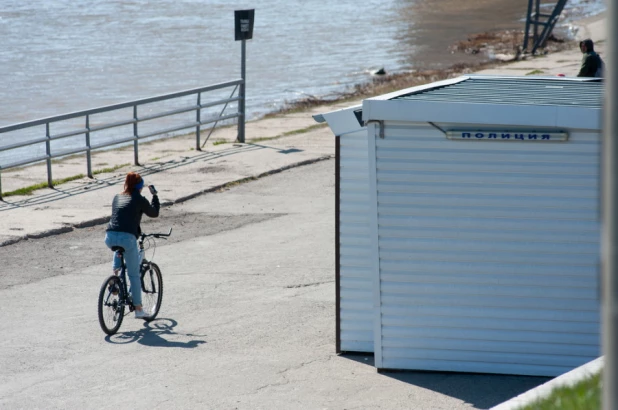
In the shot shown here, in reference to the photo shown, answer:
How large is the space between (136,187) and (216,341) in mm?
1630

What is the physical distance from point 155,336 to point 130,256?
796 mm

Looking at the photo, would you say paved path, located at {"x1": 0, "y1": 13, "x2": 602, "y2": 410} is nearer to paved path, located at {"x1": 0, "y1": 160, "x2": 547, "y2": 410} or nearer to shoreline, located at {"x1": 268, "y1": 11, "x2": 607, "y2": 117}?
paved path, located at {"x1": 0, "y1": 160, "x2": 547, "y2": 410}

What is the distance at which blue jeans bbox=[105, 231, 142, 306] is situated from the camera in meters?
8.91

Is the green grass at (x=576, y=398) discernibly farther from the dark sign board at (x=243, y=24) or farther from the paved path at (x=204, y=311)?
the dark sign board at (x=243, y=24)

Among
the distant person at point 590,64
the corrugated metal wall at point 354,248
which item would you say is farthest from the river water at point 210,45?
the corrugated metal wall at point 354,248

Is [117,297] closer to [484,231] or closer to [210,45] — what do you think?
[484,231]

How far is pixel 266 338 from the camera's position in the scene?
8922mm

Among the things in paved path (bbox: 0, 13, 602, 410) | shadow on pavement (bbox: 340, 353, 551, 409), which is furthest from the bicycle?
shadow on pavement (bbox: 340, 353, 551, 409)

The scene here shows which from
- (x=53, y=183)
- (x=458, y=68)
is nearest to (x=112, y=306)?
(x=53, y=183)

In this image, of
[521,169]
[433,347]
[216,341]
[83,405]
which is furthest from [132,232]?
[521,169]

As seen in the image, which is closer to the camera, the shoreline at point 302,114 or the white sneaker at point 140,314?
the white sneaker at point 140,314

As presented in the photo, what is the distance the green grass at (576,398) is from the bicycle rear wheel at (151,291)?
16.5 ft

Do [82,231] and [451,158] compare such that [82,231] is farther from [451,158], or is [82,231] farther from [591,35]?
[591,35]

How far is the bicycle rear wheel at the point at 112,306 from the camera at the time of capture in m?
8.84
